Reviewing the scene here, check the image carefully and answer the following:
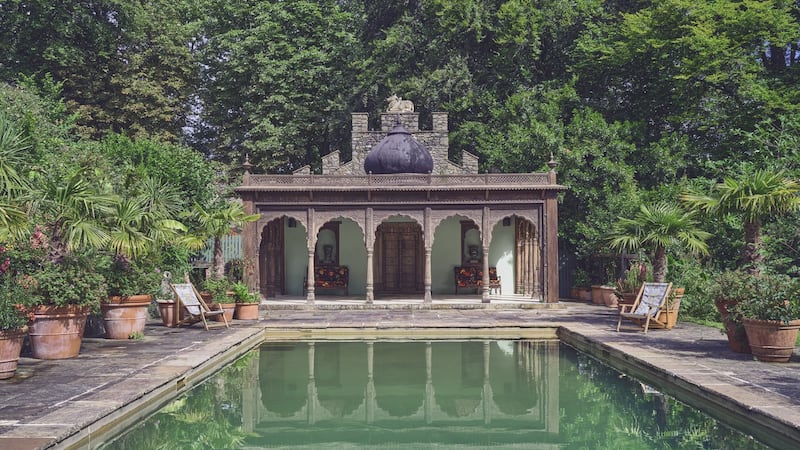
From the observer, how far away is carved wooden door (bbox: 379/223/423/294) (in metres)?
20.8

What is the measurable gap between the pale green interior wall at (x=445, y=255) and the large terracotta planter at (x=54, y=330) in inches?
518

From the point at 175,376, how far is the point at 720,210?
8.05 metres

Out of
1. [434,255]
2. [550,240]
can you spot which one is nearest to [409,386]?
[550,240]

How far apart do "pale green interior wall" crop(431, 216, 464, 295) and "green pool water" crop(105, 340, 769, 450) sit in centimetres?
1042

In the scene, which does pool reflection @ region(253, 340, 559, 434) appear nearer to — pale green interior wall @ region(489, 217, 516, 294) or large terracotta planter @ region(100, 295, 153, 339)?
large terracotta planter @ region(100, 295, 153, 339)

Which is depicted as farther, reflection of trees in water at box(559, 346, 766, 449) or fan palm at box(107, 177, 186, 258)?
fan palm at box(107, 177, 186, 258)

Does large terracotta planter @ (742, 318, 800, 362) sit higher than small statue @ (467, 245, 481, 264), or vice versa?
small statue @ (467, 245, 481, 264)

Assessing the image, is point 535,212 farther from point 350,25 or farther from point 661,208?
point 350,25

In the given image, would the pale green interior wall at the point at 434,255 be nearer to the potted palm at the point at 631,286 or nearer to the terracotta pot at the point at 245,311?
the terracotta pot at the point at 245,311

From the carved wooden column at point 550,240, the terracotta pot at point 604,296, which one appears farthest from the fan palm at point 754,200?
the terracotta pot at point 604,296

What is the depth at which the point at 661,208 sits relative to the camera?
535 inches

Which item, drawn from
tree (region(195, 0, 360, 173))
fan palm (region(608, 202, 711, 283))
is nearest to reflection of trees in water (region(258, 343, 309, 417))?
fan palm (region(608, 202, 711, 283))

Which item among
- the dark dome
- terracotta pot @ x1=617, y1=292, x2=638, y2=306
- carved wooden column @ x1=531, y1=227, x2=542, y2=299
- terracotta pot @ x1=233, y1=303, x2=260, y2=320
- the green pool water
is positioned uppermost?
the dark dome

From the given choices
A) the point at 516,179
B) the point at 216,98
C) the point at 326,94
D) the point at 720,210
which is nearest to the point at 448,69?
the point at 326,94
